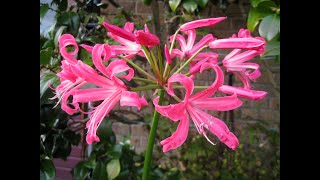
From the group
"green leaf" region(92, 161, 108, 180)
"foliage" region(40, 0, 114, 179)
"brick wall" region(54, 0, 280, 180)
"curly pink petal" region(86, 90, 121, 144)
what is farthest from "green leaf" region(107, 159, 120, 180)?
"brick wall" region(54, 0, 280, 180)

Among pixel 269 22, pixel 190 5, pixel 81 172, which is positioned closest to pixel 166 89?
pixel 269 22

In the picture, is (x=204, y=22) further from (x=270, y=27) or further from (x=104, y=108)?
(x=270, y=27)

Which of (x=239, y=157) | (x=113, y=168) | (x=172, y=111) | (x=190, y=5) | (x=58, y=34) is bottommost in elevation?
(x=239, y=157)

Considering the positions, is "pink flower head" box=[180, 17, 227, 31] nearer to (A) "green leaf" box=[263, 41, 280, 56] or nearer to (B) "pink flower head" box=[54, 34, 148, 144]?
(B) "pink flower head" box=[54, 34, 148, 144]

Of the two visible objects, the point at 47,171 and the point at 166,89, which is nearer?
the point at 166,89

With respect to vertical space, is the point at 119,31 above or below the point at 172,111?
above
